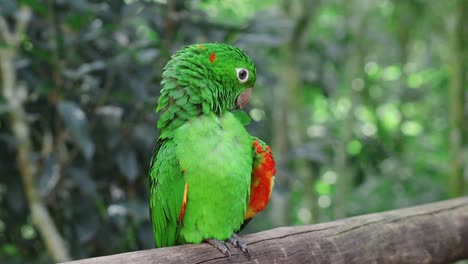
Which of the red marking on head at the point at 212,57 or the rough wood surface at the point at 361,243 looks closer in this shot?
Answer: the rough wood surface at the point at 361,243

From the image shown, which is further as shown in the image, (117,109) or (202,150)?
(117,109)

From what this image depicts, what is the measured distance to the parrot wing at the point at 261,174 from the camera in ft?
5.29

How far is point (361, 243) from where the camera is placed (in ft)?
5.82

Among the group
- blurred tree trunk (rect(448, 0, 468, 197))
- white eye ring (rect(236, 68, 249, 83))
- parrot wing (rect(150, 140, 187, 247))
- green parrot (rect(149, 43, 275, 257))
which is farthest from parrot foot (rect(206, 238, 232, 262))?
blurred tree trunk (rect(448, 0, 468, 197))

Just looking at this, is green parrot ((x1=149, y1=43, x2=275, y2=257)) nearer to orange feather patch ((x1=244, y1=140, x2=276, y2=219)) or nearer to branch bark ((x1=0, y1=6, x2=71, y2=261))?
orange feather patch ((x1=244, y1=140, x2=276, y2=219))

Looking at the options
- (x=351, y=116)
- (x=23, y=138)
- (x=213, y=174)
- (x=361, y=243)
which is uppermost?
(x=23, y=138)

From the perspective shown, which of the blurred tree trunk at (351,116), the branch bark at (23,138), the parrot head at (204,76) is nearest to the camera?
the parrot head at (204,76)

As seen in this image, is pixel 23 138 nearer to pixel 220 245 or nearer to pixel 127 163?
pixel 127 163

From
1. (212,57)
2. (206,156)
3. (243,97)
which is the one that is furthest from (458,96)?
(206,156)

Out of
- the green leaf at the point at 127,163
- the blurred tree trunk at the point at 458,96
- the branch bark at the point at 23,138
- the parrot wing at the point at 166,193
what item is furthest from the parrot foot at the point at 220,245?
the blurred tree trunk at the point at 458,96

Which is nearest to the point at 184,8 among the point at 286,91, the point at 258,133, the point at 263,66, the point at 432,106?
the point at 263,66

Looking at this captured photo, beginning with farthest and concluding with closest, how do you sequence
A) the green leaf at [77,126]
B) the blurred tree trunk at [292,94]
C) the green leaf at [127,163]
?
the blurred tree trunk at [292,94]
the green leaf at [127,163]
the green leaf at [77,126]

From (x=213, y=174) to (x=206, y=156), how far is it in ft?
0.18

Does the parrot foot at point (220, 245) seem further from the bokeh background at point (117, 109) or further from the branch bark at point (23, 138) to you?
the branch bark at point (23, 138)
